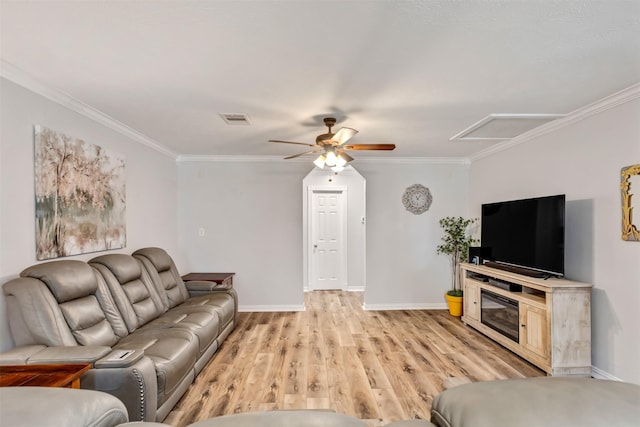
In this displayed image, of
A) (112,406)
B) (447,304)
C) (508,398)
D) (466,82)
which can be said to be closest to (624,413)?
(508,398)

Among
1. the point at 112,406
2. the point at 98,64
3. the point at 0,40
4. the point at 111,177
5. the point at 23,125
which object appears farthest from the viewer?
the point at 111,177

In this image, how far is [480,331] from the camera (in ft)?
13.3

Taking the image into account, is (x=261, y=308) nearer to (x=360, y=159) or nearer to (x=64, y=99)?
(x=360, y=159)

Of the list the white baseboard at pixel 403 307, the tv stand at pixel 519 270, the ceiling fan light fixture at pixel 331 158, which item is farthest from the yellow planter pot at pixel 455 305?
the ceiling fan light fixture at pixel 331 158

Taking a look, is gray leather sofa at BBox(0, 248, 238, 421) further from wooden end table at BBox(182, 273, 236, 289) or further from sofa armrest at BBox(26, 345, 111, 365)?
wooden end table at BBox(182, 273, 236, 289)

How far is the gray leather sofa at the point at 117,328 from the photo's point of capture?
75.6 inches

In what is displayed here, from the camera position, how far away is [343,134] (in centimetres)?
274

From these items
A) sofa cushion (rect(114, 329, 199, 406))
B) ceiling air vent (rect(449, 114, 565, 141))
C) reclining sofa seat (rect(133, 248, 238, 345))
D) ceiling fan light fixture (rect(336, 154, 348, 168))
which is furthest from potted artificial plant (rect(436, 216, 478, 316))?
sofa cushion (rect(114, 329, 199, 406))

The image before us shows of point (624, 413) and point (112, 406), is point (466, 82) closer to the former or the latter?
point (624, 413)

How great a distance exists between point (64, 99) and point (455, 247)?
5063 mm

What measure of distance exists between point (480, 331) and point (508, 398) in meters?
3.75

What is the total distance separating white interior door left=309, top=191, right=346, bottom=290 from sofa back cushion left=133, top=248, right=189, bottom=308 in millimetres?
3272

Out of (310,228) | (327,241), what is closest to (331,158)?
(310,228)

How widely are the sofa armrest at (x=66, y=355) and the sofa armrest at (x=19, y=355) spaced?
3 centimetres
